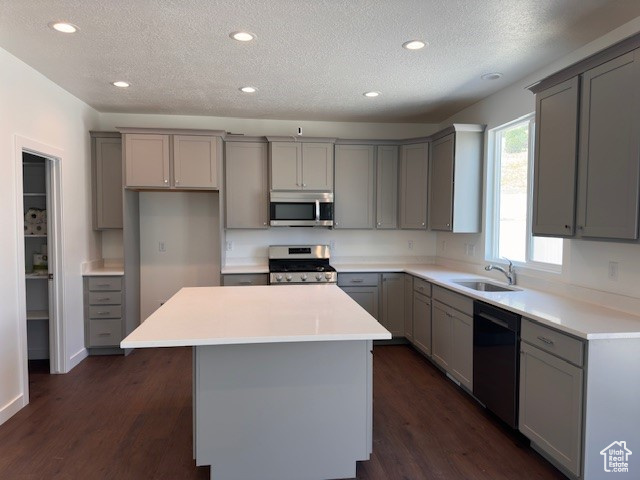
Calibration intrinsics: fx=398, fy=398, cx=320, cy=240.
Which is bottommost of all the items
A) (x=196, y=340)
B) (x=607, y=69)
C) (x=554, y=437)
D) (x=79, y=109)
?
(x=554, y=437)

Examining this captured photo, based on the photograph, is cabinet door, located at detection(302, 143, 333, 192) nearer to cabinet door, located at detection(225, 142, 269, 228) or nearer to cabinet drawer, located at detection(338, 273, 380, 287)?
cabinet door, located at detection(225, 142, 269, 228)

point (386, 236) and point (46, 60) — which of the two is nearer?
point (46, 60)

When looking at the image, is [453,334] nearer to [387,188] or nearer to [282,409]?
[282,409]

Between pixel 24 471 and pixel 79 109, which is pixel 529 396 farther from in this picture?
pixel 79 109

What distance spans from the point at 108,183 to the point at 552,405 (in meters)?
4.44

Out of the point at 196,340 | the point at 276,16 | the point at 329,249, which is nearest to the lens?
the point at 196,340

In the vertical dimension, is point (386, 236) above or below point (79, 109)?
below

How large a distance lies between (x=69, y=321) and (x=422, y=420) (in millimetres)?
3311

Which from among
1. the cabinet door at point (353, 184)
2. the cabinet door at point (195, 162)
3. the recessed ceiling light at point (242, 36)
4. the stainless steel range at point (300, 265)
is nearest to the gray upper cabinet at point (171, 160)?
the cabinet door at point (195, 162)

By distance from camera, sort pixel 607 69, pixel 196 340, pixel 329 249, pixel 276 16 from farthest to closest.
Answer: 1. pixel 329 249
2. pixel 276 16
3. pixel 607 69
4. pixel 196 340

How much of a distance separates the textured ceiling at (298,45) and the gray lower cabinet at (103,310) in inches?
74.1

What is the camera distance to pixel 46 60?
120 inches

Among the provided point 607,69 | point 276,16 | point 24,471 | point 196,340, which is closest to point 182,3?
point 276,16

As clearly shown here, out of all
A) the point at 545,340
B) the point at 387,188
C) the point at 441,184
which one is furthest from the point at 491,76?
the point at 545,340
